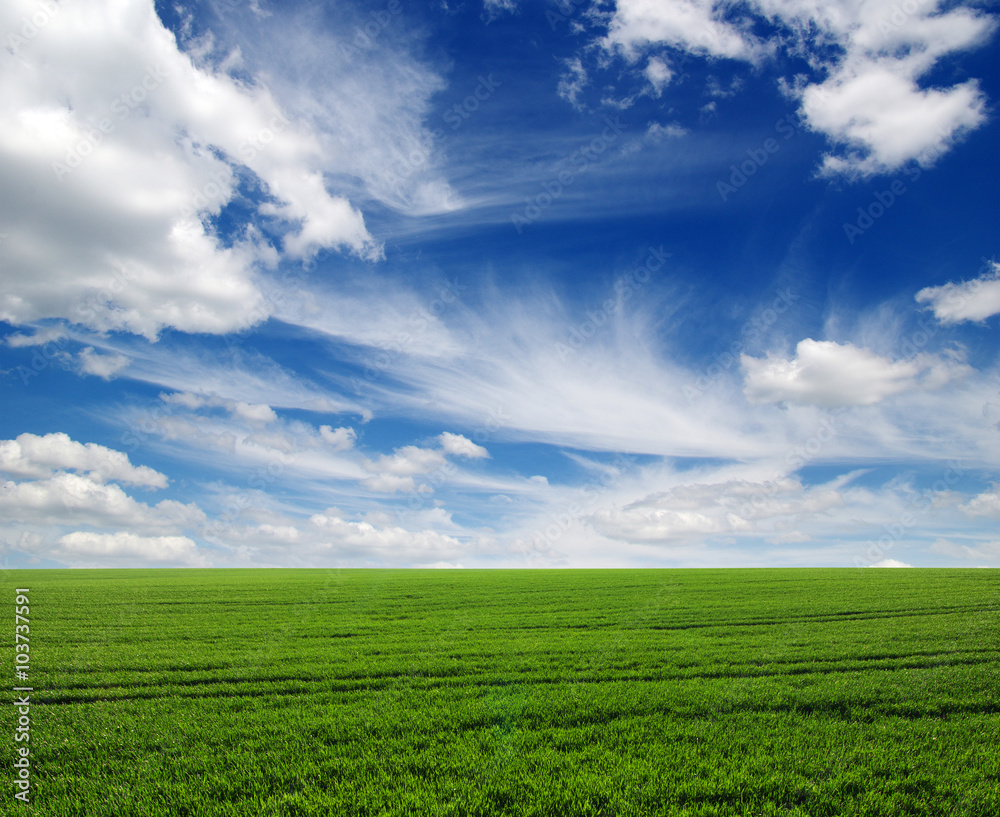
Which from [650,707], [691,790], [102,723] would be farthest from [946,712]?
[102,723]

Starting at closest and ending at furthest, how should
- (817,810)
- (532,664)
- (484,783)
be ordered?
1. (817,810)
2. (484,783)
3. (532,664)

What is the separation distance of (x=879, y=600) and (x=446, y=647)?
23.5 metres

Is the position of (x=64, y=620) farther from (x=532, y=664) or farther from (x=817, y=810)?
(x=817, y=810)

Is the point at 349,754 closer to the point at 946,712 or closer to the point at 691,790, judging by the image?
the point at 691,790

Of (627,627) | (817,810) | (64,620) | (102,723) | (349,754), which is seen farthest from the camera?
(64,620)

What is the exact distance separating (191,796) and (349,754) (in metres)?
2.10

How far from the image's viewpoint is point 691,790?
6.45 metres

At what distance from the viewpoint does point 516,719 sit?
8.87m

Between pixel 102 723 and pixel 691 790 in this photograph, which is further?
pixel 102 723

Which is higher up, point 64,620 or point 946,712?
point 946,712

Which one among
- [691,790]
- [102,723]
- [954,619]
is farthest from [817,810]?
[954,619]

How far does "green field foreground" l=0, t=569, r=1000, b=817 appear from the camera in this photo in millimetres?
6453

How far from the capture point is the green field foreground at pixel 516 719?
645 centimetres

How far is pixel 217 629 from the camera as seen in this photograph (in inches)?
736
